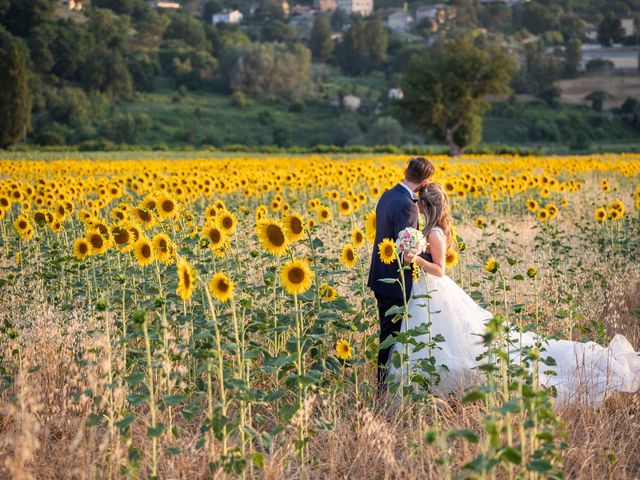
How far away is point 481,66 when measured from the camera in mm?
48062

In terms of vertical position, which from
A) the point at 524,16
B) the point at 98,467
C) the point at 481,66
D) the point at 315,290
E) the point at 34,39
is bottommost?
the point at 98,467

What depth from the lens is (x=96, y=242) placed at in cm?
581

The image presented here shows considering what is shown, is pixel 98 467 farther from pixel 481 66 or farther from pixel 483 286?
pixel 481 66

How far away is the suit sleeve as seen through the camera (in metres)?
4.89

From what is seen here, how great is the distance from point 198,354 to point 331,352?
110 cm

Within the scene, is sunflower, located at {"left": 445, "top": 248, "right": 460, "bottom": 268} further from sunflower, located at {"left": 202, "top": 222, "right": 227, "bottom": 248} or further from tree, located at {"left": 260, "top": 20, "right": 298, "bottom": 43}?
tree, located at {"left": 260, "top": 20, "right": 298, "bottom": 43}

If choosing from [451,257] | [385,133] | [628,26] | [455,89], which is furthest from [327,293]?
[628,26]

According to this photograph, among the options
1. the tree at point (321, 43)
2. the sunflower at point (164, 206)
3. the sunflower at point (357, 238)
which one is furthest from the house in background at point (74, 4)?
the sunflower at point (357, 238)

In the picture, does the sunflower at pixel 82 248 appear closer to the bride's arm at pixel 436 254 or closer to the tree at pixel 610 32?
the bride's arm at pixel 436 254

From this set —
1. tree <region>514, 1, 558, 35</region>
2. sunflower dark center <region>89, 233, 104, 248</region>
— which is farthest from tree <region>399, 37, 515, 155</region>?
tree <region>514, 1, 558, 35</region>

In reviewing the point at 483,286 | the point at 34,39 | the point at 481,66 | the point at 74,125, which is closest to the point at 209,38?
the point at 34,39

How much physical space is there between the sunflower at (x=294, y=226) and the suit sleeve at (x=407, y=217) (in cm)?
62

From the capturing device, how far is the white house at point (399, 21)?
6932 inches

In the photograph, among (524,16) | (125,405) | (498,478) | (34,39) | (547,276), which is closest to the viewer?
(498,478)
